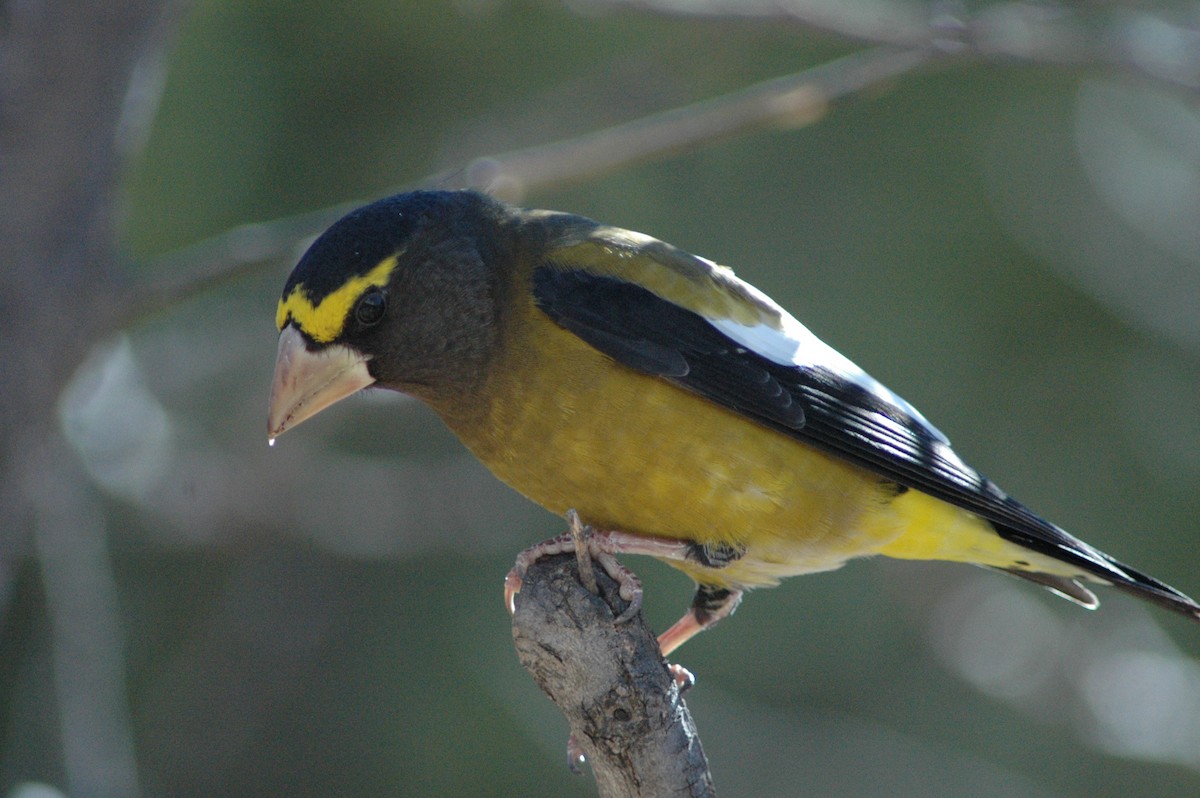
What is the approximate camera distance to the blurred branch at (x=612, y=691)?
8.57 ft

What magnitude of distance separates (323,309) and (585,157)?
5.30 feet

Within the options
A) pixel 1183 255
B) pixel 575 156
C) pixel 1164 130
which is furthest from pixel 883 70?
pixel 1164 130

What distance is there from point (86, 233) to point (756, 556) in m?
2.29

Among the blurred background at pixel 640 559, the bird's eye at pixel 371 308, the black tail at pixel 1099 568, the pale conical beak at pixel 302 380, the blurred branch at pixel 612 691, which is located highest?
the bird's eye at pixel 371 308

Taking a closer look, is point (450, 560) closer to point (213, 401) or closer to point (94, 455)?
point (213, 401)

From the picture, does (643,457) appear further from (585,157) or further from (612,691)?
(585,157)

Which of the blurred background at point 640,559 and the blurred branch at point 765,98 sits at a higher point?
the blurred branch at point 765,98

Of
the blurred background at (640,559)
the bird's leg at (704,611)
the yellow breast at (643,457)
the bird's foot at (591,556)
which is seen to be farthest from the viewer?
the blurred background at (640,559)

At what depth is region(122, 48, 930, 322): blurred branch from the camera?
4082mm

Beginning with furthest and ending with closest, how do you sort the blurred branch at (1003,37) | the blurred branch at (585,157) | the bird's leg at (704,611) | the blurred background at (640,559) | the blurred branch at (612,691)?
the blurred background at (640,559), the blurred branch at (1003,37), the blurred branch at (585,157), the bird's leg at (704,611), the blurred branch at (612,691)

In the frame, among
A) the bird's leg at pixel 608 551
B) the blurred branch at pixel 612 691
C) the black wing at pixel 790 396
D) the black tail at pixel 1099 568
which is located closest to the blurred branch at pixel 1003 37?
the black wing at pixel 790 396

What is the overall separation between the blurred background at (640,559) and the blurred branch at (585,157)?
4.96ft

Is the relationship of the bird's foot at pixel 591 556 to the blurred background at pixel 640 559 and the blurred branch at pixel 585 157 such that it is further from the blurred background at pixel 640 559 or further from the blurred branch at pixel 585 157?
the blurred background at pixel 640 559

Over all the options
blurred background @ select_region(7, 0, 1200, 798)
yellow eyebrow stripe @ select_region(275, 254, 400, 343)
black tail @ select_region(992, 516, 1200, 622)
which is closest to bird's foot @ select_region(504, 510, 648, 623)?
yellow eyebrow stripe @ select_region(275, 254, 400, 343)
